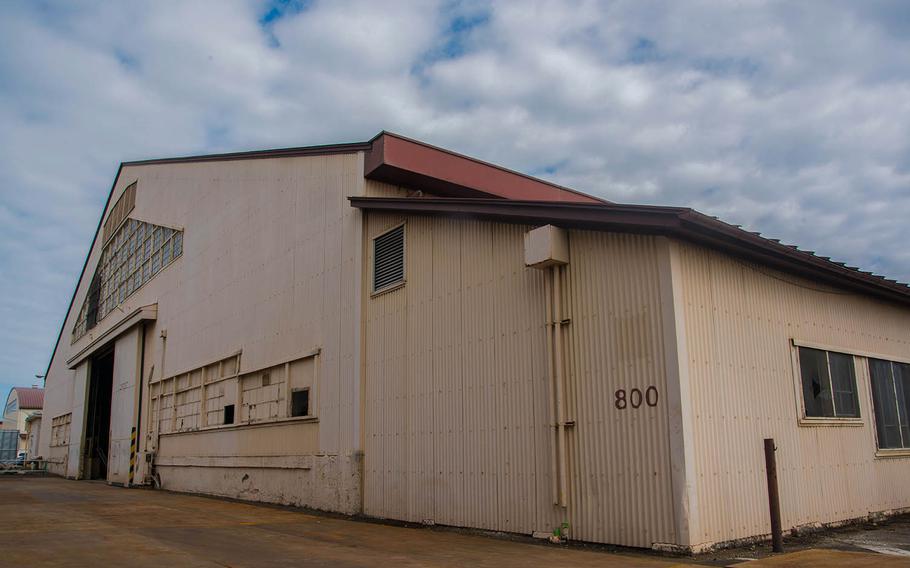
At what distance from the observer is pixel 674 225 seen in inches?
311

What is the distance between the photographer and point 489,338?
408 inches

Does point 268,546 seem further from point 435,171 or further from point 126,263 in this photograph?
point 126,263

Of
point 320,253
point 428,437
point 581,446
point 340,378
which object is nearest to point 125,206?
point 320,253

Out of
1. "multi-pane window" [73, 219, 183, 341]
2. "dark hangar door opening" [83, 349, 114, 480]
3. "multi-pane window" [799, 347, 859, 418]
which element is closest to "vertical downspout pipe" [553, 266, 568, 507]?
"multi-pane window" [799, 347, 859, 418]

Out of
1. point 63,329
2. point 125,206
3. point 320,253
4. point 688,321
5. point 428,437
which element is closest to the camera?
point 688,321

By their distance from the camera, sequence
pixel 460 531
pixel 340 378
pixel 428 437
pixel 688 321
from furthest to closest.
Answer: pixel 340 378
pixel 428 437
pixel 460 531
pixel 688 321

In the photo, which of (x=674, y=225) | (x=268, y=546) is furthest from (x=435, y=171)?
(x=268, y=546)

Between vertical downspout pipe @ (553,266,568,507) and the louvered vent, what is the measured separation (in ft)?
13.0

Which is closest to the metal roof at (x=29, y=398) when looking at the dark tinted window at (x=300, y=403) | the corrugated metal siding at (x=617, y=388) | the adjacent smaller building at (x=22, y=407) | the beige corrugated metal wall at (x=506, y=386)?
the adjacent smaller building at (x=22, y=407)

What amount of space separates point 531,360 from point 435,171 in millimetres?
5371

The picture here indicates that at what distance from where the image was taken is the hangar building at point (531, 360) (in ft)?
26.9

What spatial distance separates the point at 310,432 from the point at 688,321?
873cm

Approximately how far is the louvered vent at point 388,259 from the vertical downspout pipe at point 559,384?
395 cm

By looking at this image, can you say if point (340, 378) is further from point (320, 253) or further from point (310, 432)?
point (320, 253)
